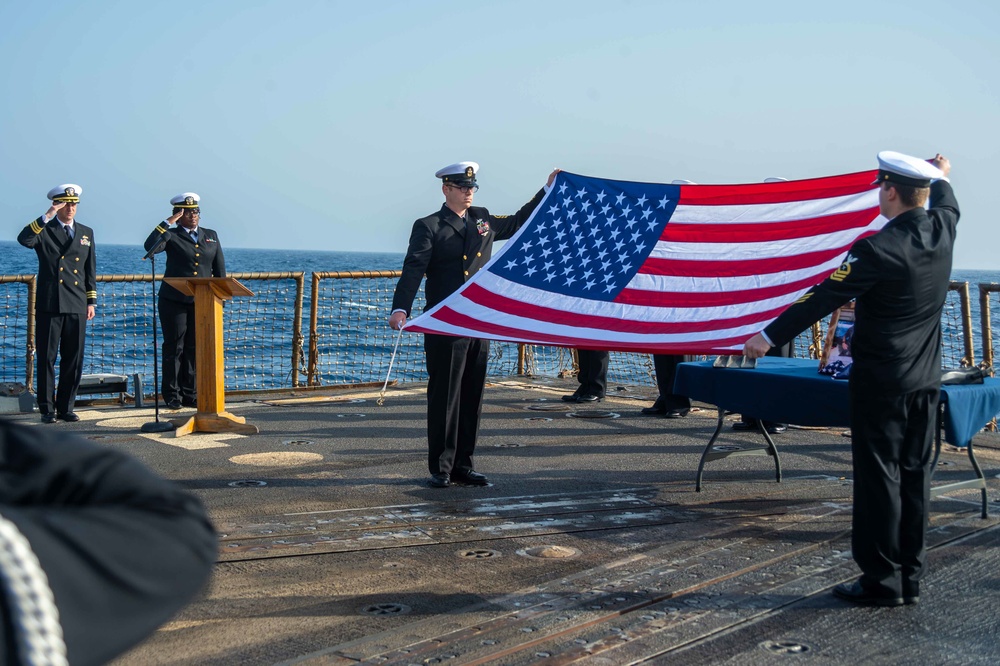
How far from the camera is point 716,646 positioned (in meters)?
3.79

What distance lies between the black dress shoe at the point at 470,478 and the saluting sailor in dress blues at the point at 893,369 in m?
2.56

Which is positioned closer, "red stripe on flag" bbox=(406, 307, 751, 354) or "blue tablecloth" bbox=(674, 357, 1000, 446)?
"blue tablecloth" bbox=(674, 357, 1000, 446)

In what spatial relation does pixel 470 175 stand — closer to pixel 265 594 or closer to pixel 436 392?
pixel 436 392

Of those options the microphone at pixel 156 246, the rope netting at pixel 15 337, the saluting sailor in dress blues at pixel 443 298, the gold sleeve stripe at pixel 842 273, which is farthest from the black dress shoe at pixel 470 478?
the rope netting at pixel 15 337

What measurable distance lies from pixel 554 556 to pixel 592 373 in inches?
214

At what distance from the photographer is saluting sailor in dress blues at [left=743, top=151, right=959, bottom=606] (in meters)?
4.24

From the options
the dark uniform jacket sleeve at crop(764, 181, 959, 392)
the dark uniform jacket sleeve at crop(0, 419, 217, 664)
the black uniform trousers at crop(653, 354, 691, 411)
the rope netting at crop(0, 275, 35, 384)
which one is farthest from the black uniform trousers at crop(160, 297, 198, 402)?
the dark uniform jacket sleeve at crop(0, 419, 217, 664)

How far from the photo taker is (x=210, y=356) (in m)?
8.42

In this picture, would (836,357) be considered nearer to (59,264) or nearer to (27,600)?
(27,600)

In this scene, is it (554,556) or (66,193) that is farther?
(66,193)

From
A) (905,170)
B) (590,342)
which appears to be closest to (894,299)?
(905,170)

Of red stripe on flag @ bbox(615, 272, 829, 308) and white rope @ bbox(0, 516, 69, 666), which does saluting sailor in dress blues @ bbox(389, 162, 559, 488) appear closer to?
red stripe on flag @ bbox(615, 272, 829, 308)

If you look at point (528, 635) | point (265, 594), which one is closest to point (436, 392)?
point (265, 594)

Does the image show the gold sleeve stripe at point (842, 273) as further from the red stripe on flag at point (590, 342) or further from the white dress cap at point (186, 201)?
the white dress cap at point (186, 201)
